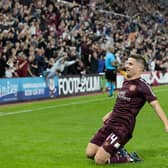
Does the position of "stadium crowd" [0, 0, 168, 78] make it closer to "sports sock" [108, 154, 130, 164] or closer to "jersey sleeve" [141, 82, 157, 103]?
"sports sock" [108, 154, 130, 164]

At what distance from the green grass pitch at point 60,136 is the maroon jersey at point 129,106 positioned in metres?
0.61

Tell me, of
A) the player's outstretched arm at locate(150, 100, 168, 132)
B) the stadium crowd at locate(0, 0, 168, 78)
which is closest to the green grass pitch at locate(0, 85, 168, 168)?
the player's outstretched arm at locate(150, 100, 168, 132)

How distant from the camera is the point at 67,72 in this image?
27516mm

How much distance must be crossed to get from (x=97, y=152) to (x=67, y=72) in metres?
18.9

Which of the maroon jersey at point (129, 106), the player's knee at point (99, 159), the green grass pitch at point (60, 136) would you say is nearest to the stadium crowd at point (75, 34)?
the green grass pitch at point (60, 136)

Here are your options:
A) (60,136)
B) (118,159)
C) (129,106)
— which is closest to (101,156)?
(118,159)

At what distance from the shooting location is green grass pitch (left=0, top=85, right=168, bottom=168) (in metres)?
9.09

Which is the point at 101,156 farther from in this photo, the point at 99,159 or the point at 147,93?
the point at 147,93

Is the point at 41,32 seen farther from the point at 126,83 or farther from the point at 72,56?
the point at 126,83

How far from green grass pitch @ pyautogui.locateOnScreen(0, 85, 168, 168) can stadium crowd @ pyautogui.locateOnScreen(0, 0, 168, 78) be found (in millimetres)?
3875

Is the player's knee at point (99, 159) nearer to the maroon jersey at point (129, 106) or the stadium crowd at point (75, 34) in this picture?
the maroon jersey at point (129, 106)

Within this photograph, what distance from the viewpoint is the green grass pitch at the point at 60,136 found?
29.8 ft

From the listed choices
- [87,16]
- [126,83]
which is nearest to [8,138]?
[126,83]

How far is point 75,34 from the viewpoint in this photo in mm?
29531
